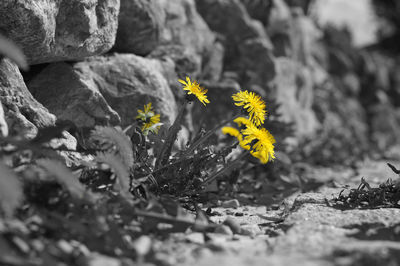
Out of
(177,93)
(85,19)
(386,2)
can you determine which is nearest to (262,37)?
(177,93)

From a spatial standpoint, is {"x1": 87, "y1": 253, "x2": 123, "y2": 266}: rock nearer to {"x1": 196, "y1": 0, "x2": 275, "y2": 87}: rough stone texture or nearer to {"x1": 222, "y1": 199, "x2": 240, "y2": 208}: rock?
{"x1": 222, "y1": 199, "x2": 240, "y2": 208}: rock

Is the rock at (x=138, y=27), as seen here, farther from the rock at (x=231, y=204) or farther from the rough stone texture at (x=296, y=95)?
the rough stone texture at (x=296, y=95)

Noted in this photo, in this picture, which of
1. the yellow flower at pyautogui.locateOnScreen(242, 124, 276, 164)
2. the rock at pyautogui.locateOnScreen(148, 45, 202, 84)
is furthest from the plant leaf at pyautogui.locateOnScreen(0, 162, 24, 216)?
the rock at pyautogui.locateOnScreen(148, 45, 202, 84)

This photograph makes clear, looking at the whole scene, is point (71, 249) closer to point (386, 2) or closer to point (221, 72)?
point (221, 72)

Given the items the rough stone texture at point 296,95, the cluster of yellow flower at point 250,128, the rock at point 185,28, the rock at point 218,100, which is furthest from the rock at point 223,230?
the rough stone texture at point 296,95

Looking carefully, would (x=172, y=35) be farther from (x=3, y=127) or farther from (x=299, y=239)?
(x=299, y=239)

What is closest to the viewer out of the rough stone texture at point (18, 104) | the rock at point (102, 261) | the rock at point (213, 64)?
the rock at point (102, 261)
